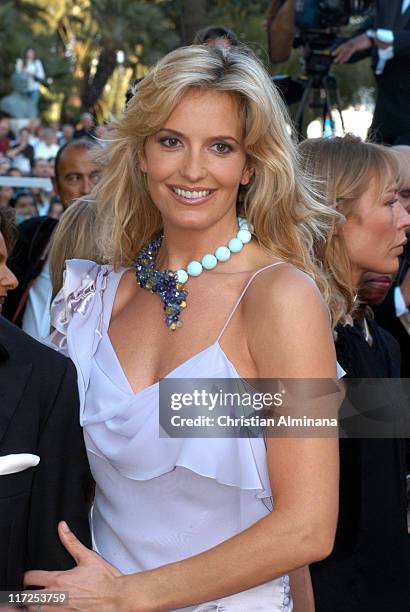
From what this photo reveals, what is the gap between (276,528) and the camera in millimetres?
2176

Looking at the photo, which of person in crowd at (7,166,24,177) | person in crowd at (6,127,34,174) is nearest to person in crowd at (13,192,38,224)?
person in crowd at (7,166,24,177)

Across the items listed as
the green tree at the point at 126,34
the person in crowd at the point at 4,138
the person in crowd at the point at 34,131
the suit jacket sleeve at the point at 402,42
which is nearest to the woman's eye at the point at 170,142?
the suit jacket sleeve at the point at 402,42

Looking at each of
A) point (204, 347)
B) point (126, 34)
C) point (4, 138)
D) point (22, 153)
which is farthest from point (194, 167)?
point (126, 34)

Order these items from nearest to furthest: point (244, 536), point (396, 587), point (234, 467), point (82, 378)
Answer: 1. point (244, 536)
2. point (234, 467)
3. point (82, 378)
4. point (396, 587)

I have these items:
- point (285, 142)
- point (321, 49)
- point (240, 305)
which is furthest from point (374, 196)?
point (321, 49)

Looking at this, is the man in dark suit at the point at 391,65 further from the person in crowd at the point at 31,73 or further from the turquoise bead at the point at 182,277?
the person in crowd at the point at 31,73

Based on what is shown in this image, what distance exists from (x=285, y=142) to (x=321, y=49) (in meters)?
3.61

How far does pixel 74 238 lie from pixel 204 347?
135 cm

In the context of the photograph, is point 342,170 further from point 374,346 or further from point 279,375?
point 279,375

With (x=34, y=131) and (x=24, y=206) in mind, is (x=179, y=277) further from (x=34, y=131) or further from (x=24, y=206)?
(x=34, y=131)

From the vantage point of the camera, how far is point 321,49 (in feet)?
19.7

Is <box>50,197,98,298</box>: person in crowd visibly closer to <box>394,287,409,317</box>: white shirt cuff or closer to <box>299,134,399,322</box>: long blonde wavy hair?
<box>299,134,399,322</box>: long blonde wavy hair

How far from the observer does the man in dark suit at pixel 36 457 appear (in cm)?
218

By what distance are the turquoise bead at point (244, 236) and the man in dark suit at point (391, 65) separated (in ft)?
8.96
